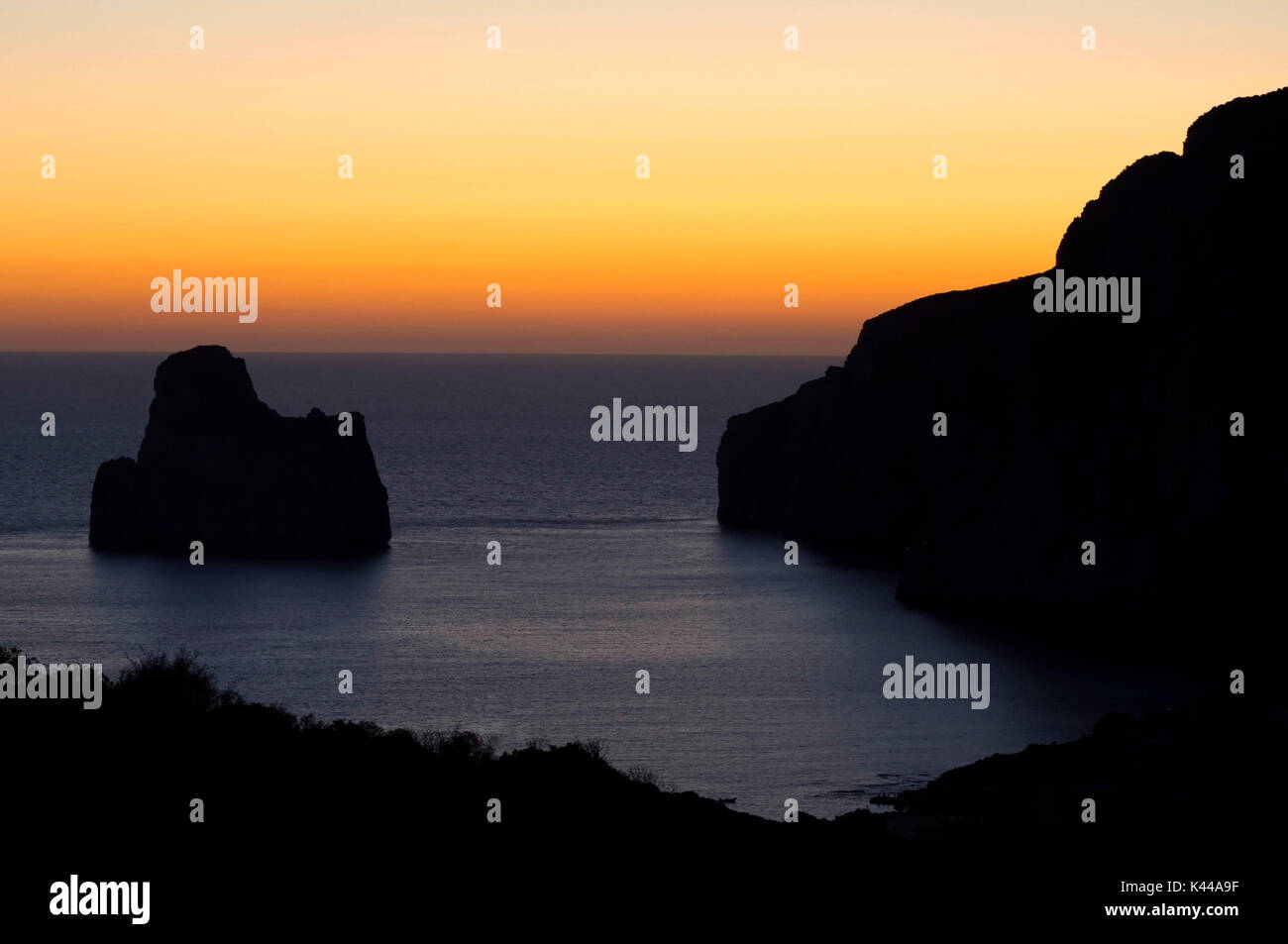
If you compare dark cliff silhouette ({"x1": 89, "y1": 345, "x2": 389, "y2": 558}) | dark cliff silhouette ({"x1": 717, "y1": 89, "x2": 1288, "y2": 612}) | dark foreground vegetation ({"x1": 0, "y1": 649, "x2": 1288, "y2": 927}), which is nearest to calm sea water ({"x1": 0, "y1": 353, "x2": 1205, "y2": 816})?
dark cliff silhouette ({"x1": 89, "y1": 345, "x2": 389, "y2": 558})

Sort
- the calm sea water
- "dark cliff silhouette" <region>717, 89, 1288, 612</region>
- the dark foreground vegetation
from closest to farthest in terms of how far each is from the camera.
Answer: the dark foreground vegetation < the calm sea water < "dark cliff silhouette" <region>717, 89, 1288, 612</region>

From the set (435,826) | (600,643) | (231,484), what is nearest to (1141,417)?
(600,643)

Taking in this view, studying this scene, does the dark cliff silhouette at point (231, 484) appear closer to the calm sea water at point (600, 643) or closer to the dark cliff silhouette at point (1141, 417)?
the calm sea water at point (600, 643)

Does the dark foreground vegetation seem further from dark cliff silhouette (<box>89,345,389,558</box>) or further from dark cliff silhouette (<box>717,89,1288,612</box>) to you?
dark cliff silhouette (<box>89,345,389,558</box>)

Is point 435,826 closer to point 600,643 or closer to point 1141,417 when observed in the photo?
point 600,643
